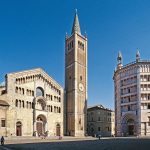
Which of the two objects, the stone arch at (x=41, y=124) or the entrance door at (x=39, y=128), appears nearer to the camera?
the entrance door at (x=39, y=128)

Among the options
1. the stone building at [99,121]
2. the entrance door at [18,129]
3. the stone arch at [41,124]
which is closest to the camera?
the entrance door at [18,129]

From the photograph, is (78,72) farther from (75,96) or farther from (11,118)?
(11,118)

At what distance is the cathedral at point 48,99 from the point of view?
65.2 metres

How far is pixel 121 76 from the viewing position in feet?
278

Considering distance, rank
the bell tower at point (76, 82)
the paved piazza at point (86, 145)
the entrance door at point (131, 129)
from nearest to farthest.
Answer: the paved piazza at point (86, 145) < the bell tower at point (76, 82) < the entrance door at point (131, 129)

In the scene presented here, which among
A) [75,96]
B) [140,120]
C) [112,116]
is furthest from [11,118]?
[112,116]

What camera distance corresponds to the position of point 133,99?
79875 mm

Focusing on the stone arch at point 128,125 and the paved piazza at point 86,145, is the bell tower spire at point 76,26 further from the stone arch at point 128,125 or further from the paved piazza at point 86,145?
the paved piazza at point 86,145

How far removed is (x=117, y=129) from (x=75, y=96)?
58.9 feet

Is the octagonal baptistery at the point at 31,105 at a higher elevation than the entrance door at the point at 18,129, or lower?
higher

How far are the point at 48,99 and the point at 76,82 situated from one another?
28.4 feet

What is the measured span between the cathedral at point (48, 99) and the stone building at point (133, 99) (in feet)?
35.6

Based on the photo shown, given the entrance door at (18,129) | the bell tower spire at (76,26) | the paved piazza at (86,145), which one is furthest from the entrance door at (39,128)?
the paved piazza at (86,145)

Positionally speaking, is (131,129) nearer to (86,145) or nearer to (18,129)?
(18,129)
